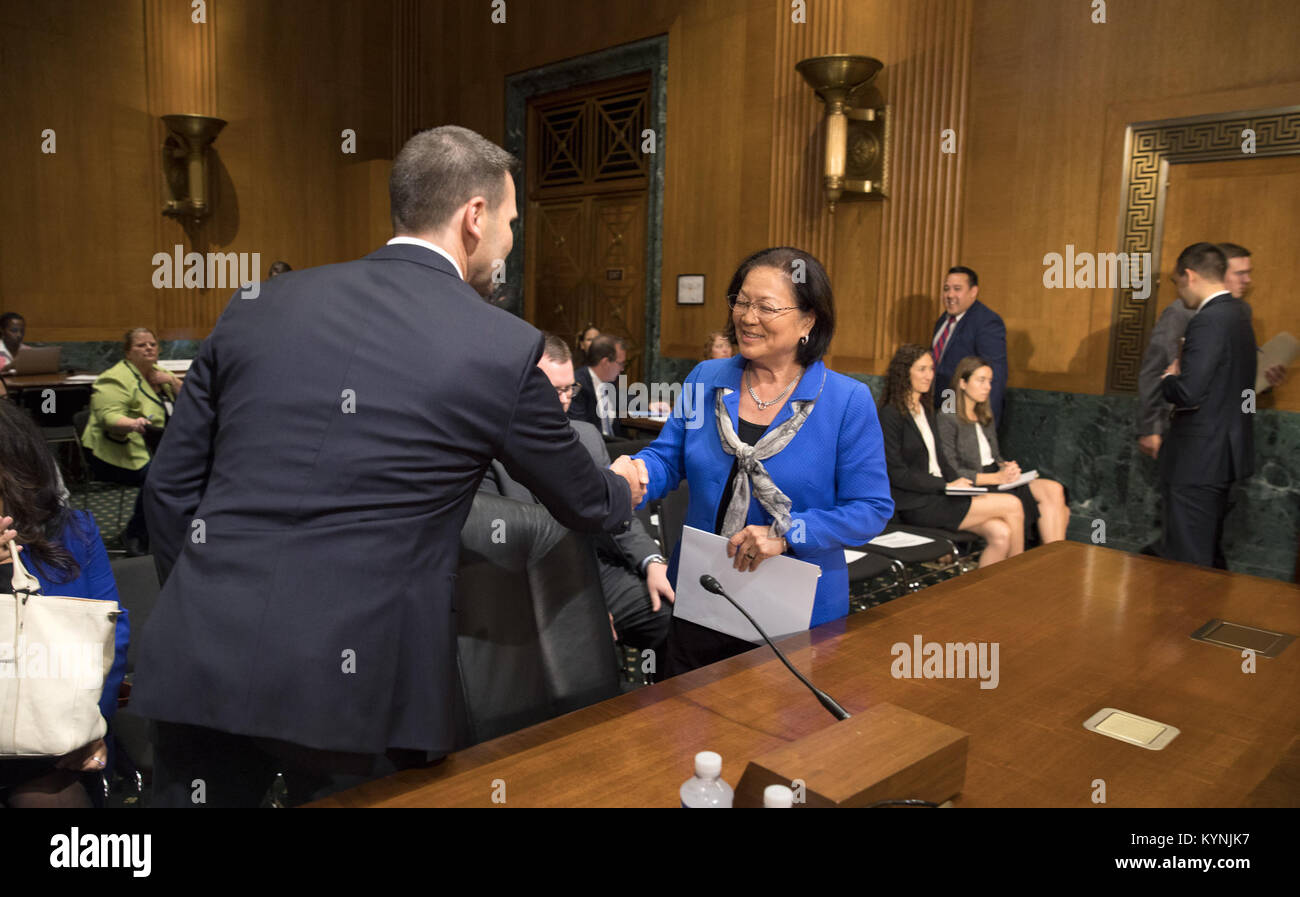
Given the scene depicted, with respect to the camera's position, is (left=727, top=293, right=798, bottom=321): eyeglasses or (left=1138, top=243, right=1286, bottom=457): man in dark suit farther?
(left=1138, top=243, right=1286, bottom=457): man in dark suit

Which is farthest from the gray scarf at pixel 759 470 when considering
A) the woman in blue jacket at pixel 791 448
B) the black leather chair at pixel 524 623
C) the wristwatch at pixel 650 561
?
the wristwatch at pixel 650 561

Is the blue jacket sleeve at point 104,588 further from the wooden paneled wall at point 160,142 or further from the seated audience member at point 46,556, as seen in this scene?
the wooden paneled wall at point 160,142

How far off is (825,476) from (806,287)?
1.37 feet

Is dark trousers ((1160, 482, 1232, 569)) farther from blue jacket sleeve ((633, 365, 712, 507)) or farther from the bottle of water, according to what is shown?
the bottle of water

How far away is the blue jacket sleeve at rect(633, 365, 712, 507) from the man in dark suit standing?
10.7ft

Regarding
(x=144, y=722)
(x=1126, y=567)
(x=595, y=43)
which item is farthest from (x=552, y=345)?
(x=595, y=43)

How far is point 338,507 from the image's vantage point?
4.46 ft

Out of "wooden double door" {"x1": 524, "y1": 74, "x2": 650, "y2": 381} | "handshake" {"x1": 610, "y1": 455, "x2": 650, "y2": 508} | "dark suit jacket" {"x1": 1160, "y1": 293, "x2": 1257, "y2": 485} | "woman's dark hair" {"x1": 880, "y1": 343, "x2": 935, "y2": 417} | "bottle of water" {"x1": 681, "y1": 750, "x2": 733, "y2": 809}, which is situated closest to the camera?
"bottle of water" {"x1": 681, "y1": 750, "x2": 733, "y2": 809}

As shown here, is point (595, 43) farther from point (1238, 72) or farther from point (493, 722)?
point (493, 722)

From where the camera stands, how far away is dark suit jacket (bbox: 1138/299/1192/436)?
5184 mm

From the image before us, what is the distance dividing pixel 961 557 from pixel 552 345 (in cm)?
285

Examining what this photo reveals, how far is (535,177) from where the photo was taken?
942 cm

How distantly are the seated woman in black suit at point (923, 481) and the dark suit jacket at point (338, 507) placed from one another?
3542 mm

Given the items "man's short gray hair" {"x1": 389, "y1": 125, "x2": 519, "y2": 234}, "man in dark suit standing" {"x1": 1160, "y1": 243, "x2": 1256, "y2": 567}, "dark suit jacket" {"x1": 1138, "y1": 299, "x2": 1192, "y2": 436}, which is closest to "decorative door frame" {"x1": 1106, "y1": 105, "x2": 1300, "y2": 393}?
"dark suit jacket" {"x1": 1138, "y1": 299, "x2": 1192, "y2": 436}
